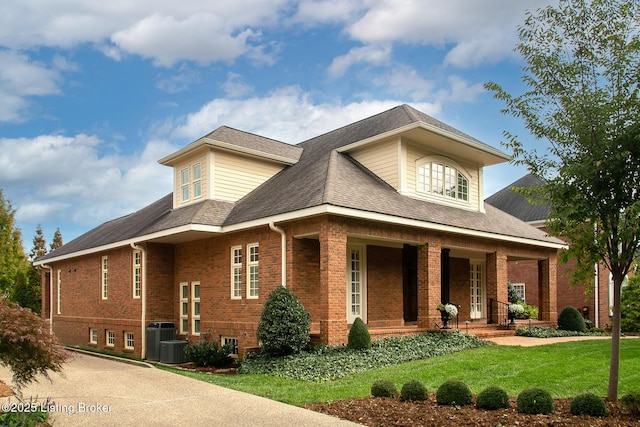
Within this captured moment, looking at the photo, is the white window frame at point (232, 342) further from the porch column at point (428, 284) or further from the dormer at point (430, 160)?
the dormer at point (430, 160)

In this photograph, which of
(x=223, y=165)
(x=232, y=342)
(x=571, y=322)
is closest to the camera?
(x=232, y=342)

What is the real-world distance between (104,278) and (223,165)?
7.82 meters

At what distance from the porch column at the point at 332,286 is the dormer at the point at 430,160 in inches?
164

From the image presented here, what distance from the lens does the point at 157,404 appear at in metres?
9.27

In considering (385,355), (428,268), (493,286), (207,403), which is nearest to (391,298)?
(428,268)

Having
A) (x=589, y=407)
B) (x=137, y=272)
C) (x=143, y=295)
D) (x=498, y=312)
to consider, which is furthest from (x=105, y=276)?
(x=589, y=407)

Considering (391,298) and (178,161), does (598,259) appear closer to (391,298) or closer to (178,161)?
(391,298)

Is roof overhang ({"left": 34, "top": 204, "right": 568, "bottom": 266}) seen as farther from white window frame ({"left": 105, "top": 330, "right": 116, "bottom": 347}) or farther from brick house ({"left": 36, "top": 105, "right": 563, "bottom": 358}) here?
white window frame ({"left": 105, "top": 330, "right": 116, "bottom": 347})

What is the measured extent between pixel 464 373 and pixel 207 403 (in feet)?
17.1

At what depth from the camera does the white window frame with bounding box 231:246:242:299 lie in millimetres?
16739

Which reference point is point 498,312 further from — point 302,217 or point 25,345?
point 25,345

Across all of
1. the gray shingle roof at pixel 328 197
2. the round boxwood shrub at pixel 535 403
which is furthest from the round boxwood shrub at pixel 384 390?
the gray shingle roof at pixel 328 197

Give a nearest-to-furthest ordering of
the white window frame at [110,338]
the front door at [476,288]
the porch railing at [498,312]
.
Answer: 1. the porch railing at [498,312]
2. the white window frame at [110,338]
3. the front door at [476,288]

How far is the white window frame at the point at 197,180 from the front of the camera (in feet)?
61.4
